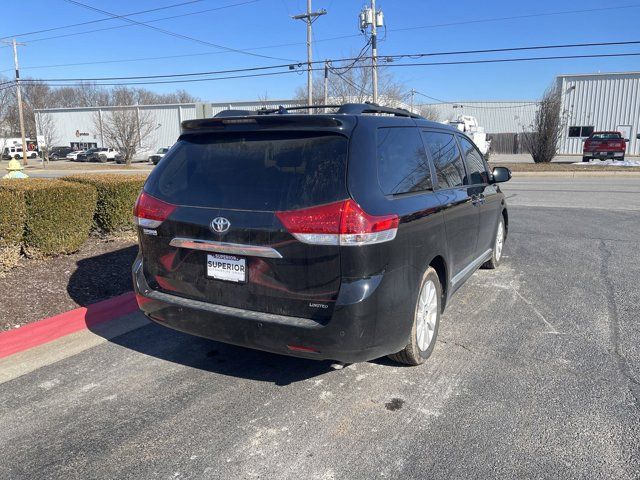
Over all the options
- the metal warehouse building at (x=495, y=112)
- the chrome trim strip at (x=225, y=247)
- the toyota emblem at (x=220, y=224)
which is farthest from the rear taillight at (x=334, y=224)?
the metal warehouse building at (x=495, y=112)

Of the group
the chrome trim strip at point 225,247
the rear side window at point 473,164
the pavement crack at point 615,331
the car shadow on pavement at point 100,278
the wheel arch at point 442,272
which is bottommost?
the pavement crack at point 615,331

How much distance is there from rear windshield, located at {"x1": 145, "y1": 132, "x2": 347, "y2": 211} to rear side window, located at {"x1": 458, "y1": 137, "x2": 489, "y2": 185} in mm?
2399

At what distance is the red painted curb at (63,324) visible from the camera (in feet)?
13.8

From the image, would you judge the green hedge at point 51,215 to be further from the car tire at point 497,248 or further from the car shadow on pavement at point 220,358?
the car tire at point 497,248

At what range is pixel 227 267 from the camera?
322 centimetres

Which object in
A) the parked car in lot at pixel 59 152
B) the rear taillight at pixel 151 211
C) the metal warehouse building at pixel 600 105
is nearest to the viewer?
the rear taillight at pixel 151 211

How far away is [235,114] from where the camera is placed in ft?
12.1

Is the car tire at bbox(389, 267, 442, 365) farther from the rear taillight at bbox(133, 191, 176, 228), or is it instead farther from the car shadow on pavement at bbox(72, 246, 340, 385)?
the rear taillight at bbox(133, 191, 176, 228)

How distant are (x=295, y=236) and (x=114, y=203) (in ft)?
17.0

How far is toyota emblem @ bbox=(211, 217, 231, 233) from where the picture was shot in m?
3.15

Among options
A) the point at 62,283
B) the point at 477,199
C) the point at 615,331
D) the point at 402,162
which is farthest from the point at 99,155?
the point at 615,331

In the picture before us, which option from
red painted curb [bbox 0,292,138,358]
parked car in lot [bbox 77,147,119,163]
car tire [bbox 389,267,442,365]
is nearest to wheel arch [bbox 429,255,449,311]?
car tire [bbox 389,267,442,365]

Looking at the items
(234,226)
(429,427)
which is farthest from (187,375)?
(429,427)

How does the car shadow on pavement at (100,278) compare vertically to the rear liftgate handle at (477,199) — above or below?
below
